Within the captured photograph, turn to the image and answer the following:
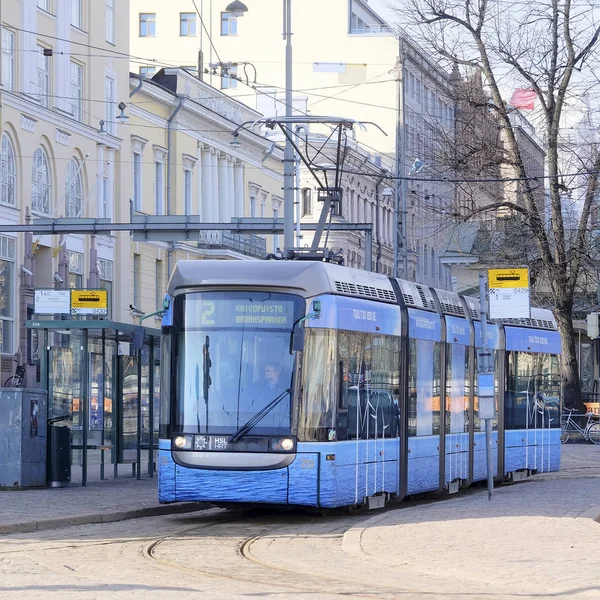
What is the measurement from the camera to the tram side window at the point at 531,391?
2433cm

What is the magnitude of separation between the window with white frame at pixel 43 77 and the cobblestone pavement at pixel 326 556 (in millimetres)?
24465

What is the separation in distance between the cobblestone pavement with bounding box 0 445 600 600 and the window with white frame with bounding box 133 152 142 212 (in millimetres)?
30878

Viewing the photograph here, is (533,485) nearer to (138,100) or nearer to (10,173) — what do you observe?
(10,173)

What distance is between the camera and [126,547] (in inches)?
560

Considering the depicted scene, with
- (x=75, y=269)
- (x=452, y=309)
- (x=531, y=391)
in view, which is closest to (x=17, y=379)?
(x=75, y=269)

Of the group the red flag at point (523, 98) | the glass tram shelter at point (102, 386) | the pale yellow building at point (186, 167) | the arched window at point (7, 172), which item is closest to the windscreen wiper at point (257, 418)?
the glass tram shelter at point (102, 386)

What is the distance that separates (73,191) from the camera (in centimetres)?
4350

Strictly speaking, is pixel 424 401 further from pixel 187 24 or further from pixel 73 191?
pixel 187 24

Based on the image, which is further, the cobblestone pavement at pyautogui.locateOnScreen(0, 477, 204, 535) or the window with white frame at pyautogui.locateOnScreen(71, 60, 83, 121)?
the window with white frame at pyautogui.locateOnScreen(71, 60, 83, 121)

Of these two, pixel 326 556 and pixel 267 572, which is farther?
pixel 326 556

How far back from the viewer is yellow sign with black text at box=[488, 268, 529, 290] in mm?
19812

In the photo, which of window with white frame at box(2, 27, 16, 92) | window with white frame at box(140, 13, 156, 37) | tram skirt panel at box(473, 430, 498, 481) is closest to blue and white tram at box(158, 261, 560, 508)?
tram skirt panel at box(473, 430, 498, 481)

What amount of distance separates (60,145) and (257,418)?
89.3 feet

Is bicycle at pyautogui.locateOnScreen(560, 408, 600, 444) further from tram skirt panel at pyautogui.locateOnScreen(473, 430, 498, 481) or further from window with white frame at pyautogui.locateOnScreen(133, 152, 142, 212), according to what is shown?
tram skirt panel at pyautogui.locateOnScreen(473, 430, 498, 481)
